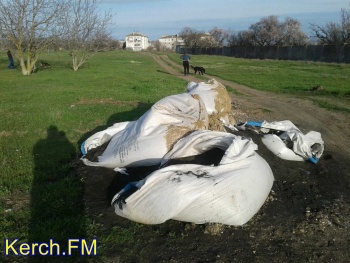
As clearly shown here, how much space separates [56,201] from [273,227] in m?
2.02

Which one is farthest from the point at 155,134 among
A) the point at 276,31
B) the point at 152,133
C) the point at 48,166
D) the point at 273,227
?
the point at 276,31

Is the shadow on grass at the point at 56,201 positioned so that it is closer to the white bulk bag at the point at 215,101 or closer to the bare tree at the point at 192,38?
the white bulk bag at the point at 215,101

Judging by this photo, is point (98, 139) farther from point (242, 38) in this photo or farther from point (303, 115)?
point (242, 38)

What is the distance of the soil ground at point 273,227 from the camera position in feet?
7.95

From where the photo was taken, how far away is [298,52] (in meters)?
34.2

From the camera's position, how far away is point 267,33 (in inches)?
2287

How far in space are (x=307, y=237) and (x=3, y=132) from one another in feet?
17.0

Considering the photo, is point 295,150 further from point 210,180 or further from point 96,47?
point 96,47

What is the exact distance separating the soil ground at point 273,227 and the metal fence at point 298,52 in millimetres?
28004

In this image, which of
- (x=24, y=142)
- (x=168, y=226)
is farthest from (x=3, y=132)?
(x=168, y=226)

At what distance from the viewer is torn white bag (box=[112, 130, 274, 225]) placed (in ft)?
8.25

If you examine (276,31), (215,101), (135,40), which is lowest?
(215,101)

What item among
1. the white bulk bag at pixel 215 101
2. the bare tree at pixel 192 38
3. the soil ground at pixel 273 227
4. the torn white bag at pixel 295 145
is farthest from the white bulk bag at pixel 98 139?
the bare tree at pixel 192 38

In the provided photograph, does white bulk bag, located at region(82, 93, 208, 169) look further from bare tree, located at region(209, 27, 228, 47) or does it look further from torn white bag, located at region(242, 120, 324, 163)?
bare tree, located at region(209, 27, 228, 47)
